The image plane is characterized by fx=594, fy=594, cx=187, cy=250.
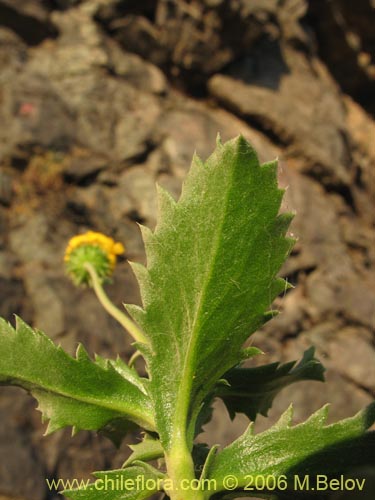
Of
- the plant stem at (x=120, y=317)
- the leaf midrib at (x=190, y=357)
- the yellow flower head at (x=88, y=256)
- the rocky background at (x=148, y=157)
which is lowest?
the rocky background at (x=148, y=157)

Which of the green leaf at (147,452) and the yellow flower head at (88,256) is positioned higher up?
the green leaf at (147,452)

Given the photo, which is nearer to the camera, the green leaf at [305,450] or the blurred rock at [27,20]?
the green leaf at [305,450]

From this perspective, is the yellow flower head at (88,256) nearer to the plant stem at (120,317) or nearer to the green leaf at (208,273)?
the plant stem at (120,317)

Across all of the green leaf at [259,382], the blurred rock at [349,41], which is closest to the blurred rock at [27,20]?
the blurred rock at [349,41]

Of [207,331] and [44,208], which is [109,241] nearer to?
[207,331]

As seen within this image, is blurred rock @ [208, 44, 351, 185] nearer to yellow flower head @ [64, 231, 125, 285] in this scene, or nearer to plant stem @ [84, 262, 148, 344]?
yellow flower head @ [64, 231, 125, 285]

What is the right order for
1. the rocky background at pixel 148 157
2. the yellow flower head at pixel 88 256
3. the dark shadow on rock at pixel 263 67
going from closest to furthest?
1. the yellow flower head at pixel 88 256
2. the rocky background at pixel 148 157
3. the dark shadow on rock at pixel 263 67

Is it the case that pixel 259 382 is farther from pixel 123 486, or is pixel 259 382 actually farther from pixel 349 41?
pixel 349 41

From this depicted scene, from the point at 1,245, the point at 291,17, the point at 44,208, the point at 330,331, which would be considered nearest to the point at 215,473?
the point at 1,245
